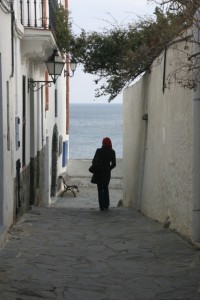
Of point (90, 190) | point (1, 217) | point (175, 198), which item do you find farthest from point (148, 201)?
point (90, 190)

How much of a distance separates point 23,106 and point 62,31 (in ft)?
23.8

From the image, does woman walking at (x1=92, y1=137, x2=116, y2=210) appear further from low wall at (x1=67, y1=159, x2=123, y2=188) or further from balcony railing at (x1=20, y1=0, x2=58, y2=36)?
low wall at (x1=67, y1=159, x2=123, y2=188)

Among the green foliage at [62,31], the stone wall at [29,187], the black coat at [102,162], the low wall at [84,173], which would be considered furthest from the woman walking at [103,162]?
the low wall at [84,173]

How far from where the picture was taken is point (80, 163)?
33000 mm

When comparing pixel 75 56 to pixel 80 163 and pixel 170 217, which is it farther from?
pixel 80 163

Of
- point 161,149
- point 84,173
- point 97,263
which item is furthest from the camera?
point 84,173

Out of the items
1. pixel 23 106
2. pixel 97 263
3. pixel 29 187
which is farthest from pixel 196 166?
pixel 29 187

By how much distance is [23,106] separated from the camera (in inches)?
543

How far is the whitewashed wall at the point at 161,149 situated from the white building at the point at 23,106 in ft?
8.20

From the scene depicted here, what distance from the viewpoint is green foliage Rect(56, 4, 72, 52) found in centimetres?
2050

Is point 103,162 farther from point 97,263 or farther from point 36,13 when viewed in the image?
point 97,263

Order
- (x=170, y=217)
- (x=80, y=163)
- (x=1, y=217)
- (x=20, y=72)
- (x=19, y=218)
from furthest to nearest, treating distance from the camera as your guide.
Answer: (x=80, y=163) → (x=20, y=72) → (x=19, y=218) → (x=170, y=217) → (x=1, y=217)

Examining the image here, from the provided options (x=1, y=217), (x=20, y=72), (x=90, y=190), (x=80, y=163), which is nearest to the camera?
(x=1, y=217)

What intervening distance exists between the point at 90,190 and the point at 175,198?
1907cm
